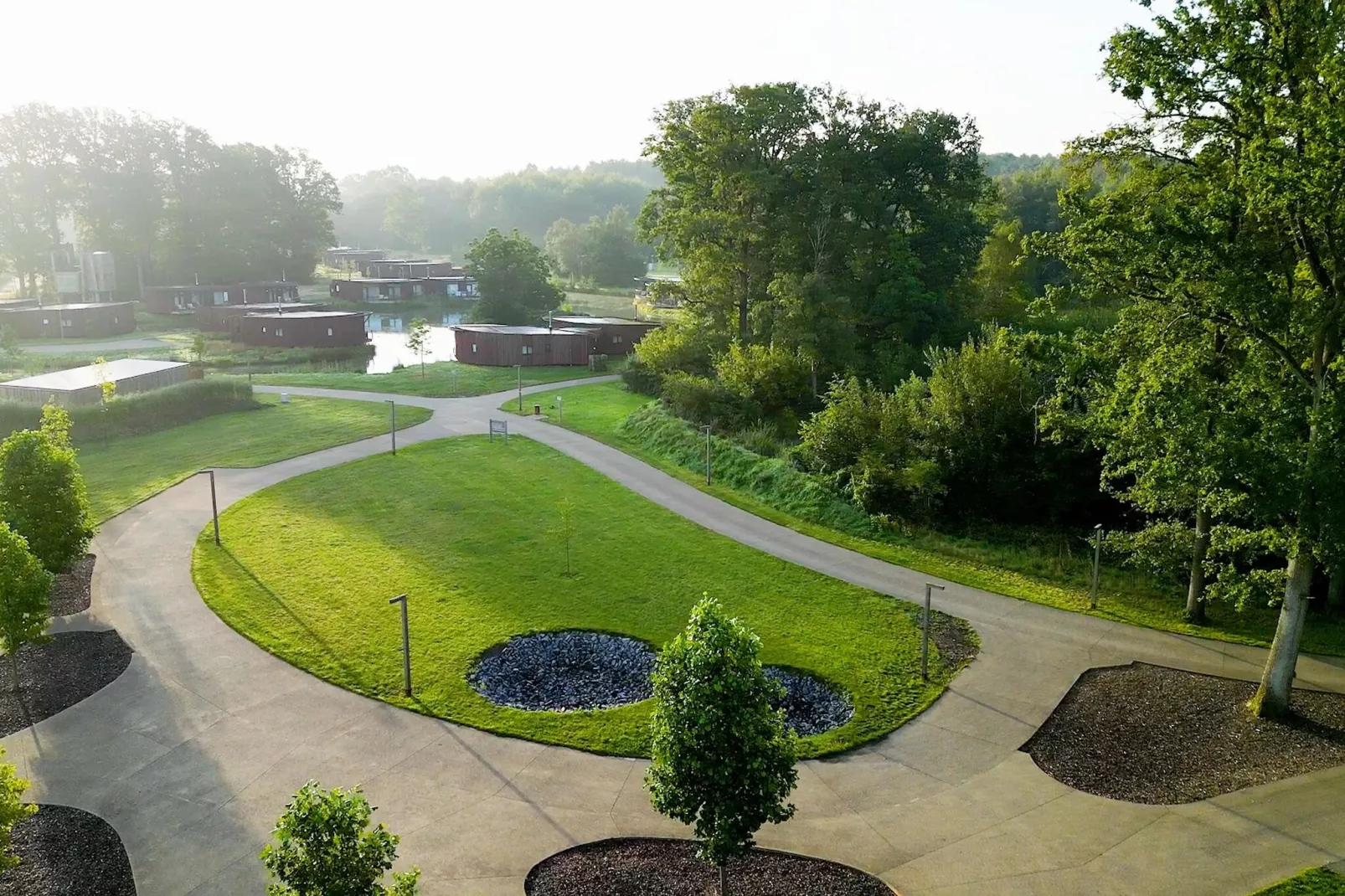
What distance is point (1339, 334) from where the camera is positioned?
1259 centimetres

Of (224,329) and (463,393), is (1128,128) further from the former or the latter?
(224,329)

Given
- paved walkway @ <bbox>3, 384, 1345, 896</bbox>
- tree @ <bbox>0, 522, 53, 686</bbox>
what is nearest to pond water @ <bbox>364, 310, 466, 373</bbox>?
tree @ <bbox>0, 522, 53, 686</bbox>

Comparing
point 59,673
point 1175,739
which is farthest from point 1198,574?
point 59,673

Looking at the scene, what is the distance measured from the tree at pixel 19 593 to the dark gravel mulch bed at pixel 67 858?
3599mm

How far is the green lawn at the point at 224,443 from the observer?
26.3 metres

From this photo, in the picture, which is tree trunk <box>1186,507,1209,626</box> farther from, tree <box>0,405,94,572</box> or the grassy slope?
tree <box>0,405,94,572</box>

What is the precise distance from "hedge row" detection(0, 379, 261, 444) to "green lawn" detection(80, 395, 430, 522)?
62 centimetres

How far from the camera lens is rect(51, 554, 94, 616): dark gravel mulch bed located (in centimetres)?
1742

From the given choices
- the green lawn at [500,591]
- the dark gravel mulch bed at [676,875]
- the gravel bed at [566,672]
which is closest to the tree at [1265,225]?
the green lawn at [500,591]

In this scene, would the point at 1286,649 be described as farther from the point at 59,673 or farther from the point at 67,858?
the point at 59,673

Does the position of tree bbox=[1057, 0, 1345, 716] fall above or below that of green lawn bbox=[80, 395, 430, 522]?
above

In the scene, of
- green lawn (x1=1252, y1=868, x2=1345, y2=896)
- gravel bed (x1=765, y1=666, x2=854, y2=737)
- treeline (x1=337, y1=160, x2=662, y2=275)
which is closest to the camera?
green lawn (x1=1252, y1=868, x2=1345, y2=896)

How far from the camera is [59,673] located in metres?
14.8

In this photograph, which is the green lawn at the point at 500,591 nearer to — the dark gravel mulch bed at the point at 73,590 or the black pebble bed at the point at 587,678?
the black pebble bed at the point at 587,678
